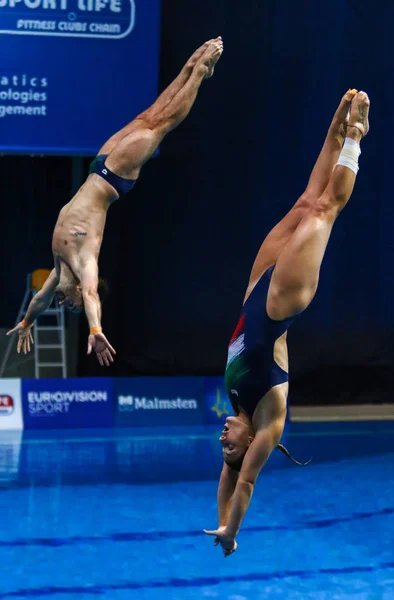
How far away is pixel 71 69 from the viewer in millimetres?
7594

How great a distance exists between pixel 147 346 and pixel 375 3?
3.91m

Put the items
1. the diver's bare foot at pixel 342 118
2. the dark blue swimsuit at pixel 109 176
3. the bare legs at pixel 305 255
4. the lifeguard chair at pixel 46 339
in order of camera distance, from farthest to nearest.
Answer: the lifeguard chair at pixel 46 339 < the dark blue swimsuit at pixel 109 176 < the diver's bare foot at pixel 342 118 < the bare legs at pixel 305 255

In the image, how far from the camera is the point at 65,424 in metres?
8.59

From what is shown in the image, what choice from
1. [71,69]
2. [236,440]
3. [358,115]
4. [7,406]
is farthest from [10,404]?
[358,115]

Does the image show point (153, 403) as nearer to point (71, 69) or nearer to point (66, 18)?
point (71, 69)

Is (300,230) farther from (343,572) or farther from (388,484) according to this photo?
(388,484)

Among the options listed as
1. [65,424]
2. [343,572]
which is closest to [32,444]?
[65,424]

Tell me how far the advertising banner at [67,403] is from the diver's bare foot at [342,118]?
4.70 m

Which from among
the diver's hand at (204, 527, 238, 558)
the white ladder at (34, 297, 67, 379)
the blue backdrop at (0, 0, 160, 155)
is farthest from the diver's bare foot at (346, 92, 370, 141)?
the white ladder at (34, 297, 67, 379)

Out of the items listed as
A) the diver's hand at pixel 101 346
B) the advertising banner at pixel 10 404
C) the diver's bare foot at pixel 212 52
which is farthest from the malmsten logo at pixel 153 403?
the diver's hand at pixel 101 346

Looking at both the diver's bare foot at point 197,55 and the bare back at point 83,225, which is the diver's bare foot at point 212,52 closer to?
the diver's bare foot at point 197,55

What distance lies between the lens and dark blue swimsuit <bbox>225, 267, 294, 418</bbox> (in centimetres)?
400

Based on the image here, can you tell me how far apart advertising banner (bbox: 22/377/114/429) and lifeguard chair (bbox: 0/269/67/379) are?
23 centimetres

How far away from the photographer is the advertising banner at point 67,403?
853 cm
